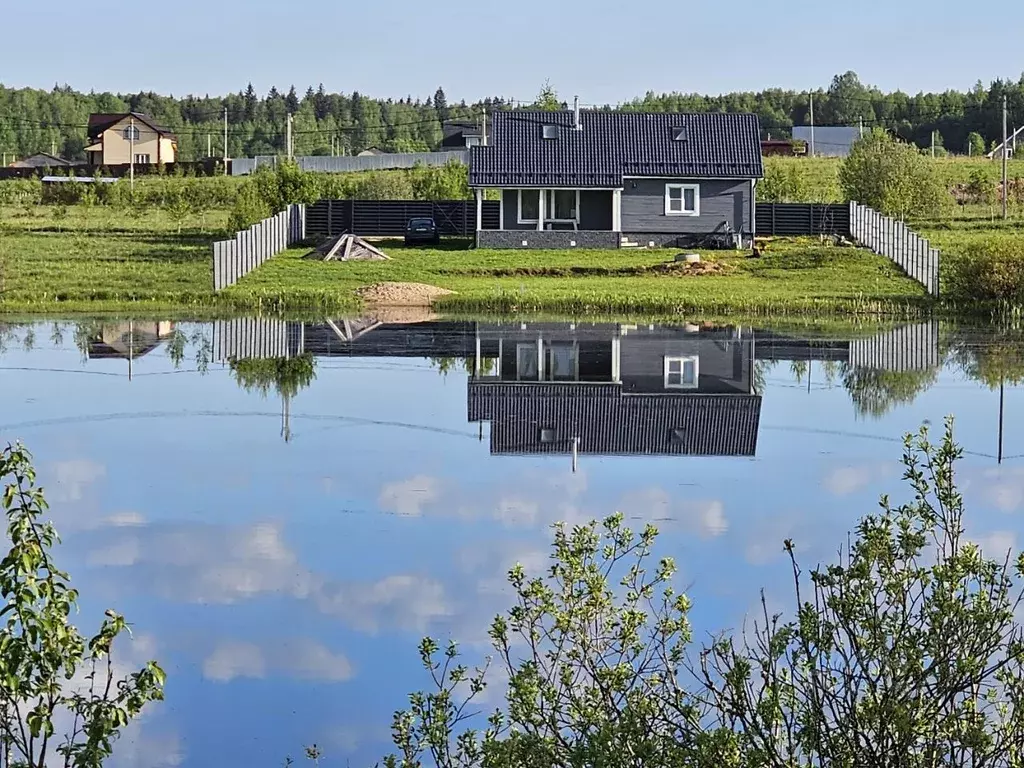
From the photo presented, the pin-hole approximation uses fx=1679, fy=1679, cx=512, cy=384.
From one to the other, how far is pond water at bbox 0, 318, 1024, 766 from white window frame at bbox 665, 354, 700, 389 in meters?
0.10

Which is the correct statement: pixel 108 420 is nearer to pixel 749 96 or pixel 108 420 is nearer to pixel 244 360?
pixel 244 360

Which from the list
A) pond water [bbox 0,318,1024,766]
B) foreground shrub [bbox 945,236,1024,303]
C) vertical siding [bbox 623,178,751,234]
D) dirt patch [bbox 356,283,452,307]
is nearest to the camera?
pond water [bbox 0,318,1024,766]

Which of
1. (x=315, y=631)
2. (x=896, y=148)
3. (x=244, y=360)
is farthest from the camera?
(x=896, y=148)

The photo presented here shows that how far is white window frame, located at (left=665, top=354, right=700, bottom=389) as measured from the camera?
74.3 ft

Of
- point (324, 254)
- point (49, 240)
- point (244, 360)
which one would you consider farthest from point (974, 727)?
point (49, 240)

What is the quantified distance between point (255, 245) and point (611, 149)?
42.3 feet

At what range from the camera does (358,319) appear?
1375 inches

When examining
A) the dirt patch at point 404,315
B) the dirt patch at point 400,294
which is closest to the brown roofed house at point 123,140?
the dirt patch at point 400,294

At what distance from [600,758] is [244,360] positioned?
21181 mm

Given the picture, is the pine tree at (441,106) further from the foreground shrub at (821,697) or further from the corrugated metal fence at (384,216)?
the foreground shrub at (821,697)

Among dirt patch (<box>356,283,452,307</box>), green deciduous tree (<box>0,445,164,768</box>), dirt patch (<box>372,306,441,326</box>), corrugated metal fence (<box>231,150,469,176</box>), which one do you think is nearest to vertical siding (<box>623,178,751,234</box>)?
dirt patch (<box>356,283,452,307</box>)

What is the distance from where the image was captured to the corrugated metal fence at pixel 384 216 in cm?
5344

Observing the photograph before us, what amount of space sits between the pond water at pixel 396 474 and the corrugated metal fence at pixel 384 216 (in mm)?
23183

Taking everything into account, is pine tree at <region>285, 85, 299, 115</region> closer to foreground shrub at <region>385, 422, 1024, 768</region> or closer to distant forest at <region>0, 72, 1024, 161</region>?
distant forest at <region>0, 72, 1024, 161</region>
